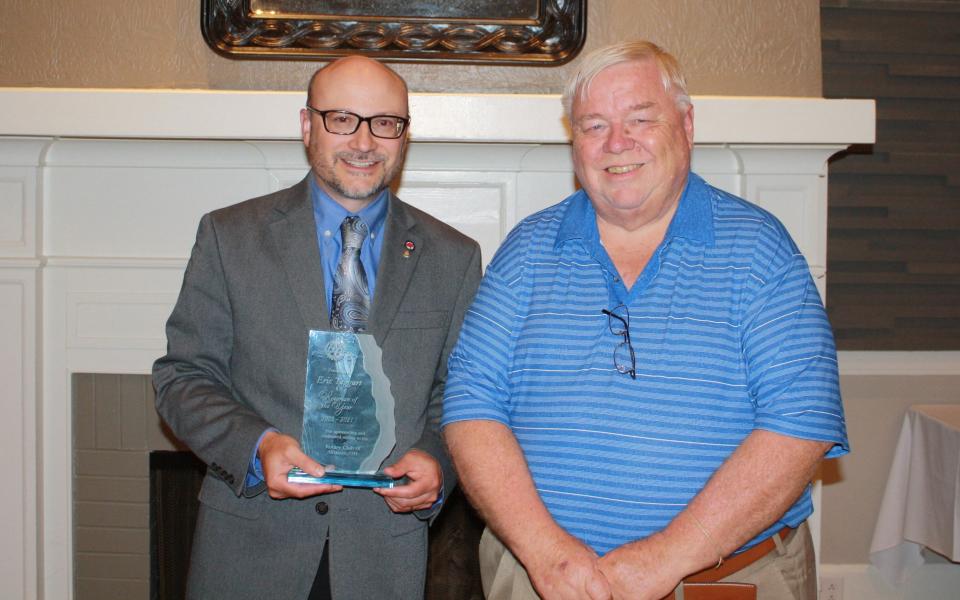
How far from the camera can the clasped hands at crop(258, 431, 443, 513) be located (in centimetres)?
144

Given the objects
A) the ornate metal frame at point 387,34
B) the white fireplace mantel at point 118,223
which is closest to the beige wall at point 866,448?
the white fireplace mantel at point 118,223

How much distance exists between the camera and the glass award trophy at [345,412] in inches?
56.3

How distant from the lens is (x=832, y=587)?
2980 millimetres

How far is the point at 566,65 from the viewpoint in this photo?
2.42m

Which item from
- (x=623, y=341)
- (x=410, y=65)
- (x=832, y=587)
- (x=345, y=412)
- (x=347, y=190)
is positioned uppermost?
(x=410, y=65)

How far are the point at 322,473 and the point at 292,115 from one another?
3.70 feet

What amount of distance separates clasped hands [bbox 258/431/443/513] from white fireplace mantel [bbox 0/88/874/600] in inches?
40.6

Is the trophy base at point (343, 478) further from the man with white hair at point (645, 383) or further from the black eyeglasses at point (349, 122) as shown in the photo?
the black eyeglasses at point (349, 122)

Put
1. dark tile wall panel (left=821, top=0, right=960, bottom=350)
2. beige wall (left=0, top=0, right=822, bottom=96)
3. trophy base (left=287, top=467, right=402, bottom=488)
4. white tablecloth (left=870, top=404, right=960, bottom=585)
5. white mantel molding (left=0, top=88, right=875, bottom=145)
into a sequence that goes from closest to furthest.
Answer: trophy base (left=287, top=467, right=402, bottom=488), white mantel molding (left=0, top=88, right=875, bottom=145), beige wall (left=0, top=0, right=822, bottom=96), white tablecloth (left=870, top=404, right=960, bottom=585), dark tile wall panel (left=821, top=0, right=960, bottom=350)

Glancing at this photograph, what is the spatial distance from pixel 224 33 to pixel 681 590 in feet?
5.89

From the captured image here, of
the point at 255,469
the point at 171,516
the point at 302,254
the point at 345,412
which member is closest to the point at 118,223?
the point at 171,516

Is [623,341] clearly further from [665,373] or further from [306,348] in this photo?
[306,348]

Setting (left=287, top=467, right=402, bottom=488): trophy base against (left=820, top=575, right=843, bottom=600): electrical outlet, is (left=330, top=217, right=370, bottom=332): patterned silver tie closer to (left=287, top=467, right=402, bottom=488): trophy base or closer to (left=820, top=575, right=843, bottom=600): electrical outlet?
(left=287, top=467, right=402, bottom=488): trophy base

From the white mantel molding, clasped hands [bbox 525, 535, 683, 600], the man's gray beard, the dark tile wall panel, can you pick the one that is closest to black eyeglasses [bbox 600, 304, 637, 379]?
clasped hands [bbox 525, 535, 683, 600]
